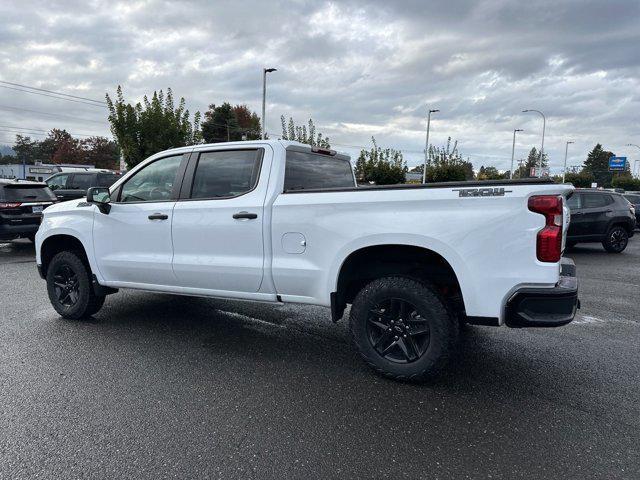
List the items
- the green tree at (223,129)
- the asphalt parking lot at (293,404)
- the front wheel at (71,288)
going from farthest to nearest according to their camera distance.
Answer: the green tree at (223,129), the front wheel at (71,288), the asphalt parking lot at (293,404)

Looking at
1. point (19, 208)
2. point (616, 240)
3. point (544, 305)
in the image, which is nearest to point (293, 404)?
point (544, 305)

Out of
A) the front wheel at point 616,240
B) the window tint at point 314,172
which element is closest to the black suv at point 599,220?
the front wheel at point 616,240

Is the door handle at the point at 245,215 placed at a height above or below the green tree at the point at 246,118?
below

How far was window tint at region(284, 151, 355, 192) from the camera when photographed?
4.29m

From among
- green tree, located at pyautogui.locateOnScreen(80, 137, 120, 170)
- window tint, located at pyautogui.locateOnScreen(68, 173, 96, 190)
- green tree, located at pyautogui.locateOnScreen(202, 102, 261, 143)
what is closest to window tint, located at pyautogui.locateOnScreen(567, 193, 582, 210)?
window tint, located at pyautogui.locateOnScreen(68, 173, 96, 190)

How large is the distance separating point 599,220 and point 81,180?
16.0 meters

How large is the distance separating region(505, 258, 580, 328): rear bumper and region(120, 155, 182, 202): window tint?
10.8ft

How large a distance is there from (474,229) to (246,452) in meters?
2.04

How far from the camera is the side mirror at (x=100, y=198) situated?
15.9ft

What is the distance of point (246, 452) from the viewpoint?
2.73m

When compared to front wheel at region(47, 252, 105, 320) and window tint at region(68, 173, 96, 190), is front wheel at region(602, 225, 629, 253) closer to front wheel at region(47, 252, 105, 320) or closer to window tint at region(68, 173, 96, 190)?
front wheel at region(47, 252, 105, 320)

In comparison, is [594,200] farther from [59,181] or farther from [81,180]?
[59,181]

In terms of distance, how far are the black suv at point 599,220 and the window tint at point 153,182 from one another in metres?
10.4

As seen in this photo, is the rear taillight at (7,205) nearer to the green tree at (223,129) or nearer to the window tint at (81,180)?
the window tint at (81,180)
